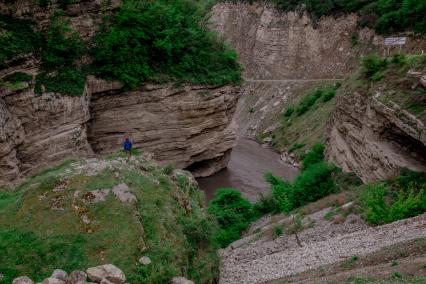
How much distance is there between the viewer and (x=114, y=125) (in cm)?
3662

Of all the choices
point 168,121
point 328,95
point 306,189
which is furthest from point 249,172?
point 328,95

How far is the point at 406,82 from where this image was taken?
2653 centimetres

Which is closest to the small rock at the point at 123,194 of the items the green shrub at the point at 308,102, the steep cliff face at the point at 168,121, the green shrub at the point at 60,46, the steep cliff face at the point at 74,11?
the green shrub at the point at 60,46

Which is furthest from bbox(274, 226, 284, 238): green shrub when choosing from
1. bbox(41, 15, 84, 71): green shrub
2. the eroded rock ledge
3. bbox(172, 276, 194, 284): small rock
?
bbox(41, 15, 84, 71): green shrub

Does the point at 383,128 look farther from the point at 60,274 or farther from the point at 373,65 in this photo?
the point at 60,274

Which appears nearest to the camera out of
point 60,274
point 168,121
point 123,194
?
point 60,274

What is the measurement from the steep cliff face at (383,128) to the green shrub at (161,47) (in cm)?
1299

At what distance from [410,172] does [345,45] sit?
134 feet

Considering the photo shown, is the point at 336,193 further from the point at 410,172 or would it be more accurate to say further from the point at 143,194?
the point at 143,194

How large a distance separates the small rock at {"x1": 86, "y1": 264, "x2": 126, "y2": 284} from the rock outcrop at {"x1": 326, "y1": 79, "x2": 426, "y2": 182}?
15.8 m

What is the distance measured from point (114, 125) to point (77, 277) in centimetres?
2438

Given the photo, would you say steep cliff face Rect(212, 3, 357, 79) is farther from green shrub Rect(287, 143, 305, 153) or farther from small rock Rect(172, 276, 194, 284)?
small rock Rect(172, 276, 194, 284)

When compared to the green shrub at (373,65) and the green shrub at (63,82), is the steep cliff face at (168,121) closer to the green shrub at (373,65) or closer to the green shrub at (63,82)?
the green shrub at (63,82)

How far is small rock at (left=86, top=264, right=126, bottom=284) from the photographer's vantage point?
13141 millimetres
